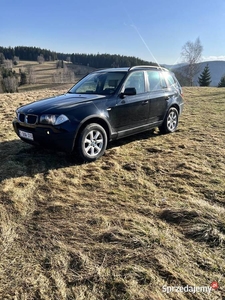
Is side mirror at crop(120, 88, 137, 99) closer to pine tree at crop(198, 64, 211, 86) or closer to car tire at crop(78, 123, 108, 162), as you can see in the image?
car tire at crop(78, 123, 108, 162)

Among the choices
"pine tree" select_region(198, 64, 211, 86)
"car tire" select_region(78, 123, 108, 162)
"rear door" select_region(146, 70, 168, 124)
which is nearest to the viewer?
"car tire" select_region(78, 123, 108, 162)

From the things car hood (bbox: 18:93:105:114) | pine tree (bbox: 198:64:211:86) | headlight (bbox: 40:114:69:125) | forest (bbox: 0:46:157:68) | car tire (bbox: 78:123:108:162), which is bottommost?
car tire (bbox: 78:123:108:162)

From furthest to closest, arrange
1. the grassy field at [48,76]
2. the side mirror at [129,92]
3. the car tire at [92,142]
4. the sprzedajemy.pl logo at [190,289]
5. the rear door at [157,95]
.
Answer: the grassy field at [48,76], the rear door at [157,95], the side mirror at [129,92], the car tire at [92,142], the sprzedajemy.pl logo at [190,289]

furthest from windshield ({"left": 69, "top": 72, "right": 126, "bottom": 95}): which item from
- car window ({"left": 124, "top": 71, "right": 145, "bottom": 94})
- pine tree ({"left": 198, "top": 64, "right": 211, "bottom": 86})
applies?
pine tree ({"left": 198, "top": 64, "right": 211, "bottom": 86})

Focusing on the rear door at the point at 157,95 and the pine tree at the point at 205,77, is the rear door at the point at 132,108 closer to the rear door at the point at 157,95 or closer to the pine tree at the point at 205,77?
the rear door at the point at 157,95

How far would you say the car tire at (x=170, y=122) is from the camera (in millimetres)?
6285

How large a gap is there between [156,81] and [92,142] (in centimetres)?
260

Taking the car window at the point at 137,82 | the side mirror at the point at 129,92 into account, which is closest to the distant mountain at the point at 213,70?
the car window at the point at 137,82

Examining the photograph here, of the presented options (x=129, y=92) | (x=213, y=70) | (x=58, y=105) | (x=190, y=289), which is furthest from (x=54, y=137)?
(x=213, y=70)

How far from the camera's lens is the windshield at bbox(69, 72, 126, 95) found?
4959 mm

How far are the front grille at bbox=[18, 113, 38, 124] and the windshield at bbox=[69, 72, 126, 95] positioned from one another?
1437mm

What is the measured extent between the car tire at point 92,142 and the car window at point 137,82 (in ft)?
3.96

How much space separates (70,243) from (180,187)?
73.6 inches

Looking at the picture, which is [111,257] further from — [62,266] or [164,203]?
[164,203]
